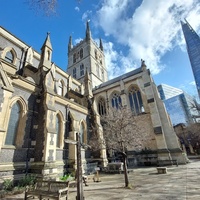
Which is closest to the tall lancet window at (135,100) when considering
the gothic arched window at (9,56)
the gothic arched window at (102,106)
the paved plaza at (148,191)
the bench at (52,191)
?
the gothic arched window at (102,106)

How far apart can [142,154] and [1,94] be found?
58.3 ft

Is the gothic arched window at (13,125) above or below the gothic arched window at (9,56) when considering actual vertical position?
below

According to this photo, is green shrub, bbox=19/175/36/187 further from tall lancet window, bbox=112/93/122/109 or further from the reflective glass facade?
the reflective glass facade

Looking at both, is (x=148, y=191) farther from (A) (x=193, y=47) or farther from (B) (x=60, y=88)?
(A) (x=193, y=47)

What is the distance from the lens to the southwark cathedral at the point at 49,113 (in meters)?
8.52

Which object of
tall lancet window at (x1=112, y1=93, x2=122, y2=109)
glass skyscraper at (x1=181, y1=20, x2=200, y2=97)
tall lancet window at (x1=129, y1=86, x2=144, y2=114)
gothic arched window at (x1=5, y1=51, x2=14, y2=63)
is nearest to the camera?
Result: gothic arched window at (x1=5, y1=51, x2=14, y2=63)

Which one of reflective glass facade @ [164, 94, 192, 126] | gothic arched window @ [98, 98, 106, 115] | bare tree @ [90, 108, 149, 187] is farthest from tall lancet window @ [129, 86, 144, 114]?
reflective glass facade @ [164, 94, 192, 126]

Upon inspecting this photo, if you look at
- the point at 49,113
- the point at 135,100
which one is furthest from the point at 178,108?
the point at 49,113

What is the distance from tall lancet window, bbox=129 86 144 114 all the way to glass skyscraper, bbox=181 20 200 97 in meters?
106

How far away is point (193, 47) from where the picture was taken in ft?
403

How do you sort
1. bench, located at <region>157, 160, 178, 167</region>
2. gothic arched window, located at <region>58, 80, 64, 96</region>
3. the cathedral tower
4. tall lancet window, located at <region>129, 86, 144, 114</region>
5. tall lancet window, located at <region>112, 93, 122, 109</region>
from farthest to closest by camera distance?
the cathedral tower < tall lancet window, located at <region>112, 93, 122, 109</region> < tall lancet window, located at <region>129, 86, 144, 114</region> < gothic arched window, located at <region>58, 80, 64, 96</region> < bench, located at <region>157, 160, 178, 167</region>

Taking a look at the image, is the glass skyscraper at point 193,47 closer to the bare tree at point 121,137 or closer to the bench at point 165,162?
the bench at point 165,162

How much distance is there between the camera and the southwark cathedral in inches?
335

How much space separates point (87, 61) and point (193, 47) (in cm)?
12993
